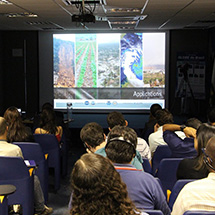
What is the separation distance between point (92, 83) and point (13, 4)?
5.28m

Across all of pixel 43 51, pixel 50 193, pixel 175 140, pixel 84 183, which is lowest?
pixel 50 193

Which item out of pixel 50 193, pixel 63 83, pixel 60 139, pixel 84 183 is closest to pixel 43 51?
pixel 63 83

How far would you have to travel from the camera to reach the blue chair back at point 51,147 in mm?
4816

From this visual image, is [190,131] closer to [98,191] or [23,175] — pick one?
[23,175]

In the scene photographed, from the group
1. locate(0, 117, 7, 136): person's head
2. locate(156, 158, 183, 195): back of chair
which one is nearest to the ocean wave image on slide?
locate(156, 158, 183, 195): back of chair

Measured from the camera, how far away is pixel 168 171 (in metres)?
3.57

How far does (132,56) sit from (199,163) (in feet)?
28.2

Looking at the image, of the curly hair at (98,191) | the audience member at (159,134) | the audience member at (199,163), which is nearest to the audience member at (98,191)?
the curly hair at (98,191)

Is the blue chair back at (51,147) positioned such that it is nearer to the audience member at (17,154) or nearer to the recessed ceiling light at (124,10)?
the audience member at (17,154)

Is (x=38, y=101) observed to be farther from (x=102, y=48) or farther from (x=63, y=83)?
(x=102, y=48)

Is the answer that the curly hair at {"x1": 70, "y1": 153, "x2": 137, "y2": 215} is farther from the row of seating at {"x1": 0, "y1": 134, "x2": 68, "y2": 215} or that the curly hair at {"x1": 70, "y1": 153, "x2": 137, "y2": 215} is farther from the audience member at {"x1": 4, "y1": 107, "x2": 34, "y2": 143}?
the audience member at {"x1": 4, "y1": 107, "x2": 34, "y2": 143}

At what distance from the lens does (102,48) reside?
1131 centimetres

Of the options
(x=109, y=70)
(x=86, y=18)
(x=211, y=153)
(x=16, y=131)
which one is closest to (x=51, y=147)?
(x=16, y=131)

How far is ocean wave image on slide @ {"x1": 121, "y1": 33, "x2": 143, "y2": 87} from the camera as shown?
11.2m
